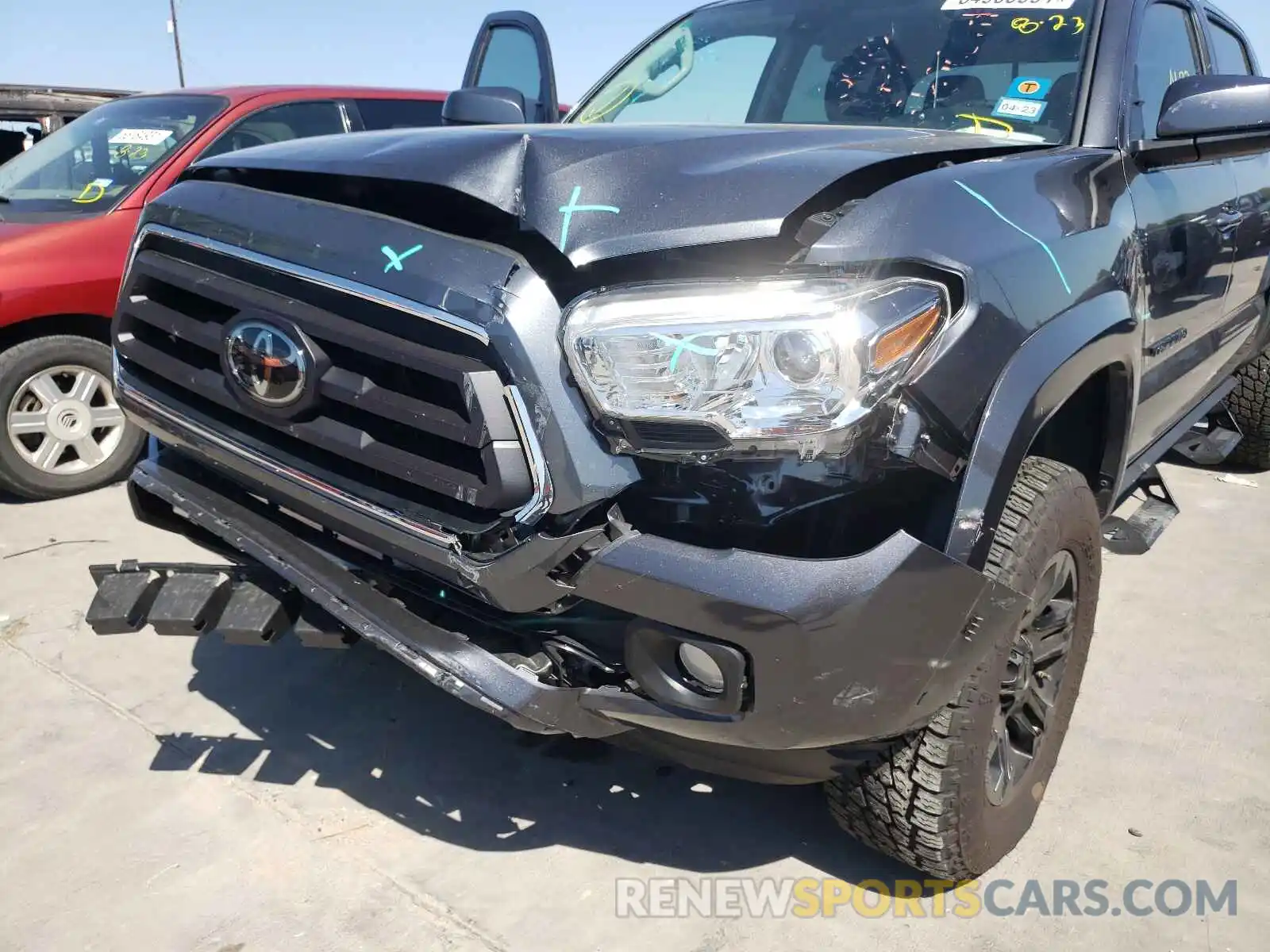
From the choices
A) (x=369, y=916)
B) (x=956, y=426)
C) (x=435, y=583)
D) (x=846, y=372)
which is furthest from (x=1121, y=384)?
(x=369, y=916)

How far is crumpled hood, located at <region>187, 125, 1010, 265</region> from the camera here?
5.73 ft

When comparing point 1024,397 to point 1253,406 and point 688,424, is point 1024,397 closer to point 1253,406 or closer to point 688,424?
point 688,424

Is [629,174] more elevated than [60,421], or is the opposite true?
[629,174]

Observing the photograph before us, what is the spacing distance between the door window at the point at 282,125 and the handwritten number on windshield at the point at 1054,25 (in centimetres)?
325

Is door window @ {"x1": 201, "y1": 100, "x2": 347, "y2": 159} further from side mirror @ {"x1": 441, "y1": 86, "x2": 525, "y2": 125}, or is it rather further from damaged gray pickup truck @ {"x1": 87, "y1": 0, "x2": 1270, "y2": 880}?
damaged gray pickup truck @ {"x1": 87, "y1": 0, "x2": 1270, "y2": 880}

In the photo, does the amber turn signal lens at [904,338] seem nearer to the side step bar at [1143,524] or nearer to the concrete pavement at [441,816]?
the concrete pavement at [441,816]

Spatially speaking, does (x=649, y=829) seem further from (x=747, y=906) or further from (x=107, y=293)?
(x=107, y=293)

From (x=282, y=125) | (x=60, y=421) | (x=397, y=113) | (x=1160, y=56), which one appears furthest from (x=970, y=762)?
(x=397, y=113)

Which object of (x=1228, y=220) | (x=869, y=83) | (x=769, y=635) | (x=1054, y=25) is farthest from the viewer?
(x=1228, y=220)

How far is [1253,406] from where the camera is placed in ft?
17.0

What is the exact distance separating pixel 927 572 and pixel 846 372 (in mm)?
360

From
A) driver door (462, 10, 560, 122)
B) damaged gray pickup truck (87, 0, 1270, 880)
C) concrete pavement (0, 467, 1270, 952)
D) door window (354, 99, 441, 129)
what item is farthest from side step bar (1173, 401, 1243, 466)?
door window (354, 99, 441, 129)

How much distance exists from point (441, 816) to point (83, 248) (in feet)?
10.9

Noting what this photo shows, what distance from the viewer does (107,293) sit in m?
4.61
